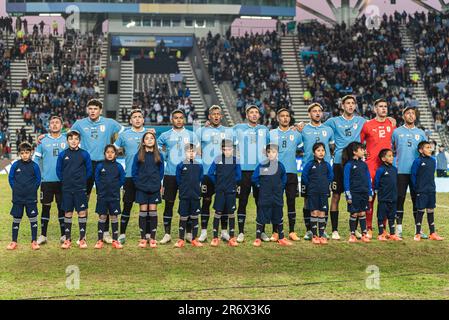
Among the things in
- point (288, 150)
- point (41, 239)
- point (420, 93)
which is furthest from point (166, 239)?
point (420, 93)

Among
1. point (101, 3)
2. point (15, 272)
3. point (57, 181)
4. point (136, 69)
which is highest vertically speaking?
point (101, 3)

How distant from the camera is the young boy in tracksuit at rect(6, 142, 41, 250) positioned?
11844mm

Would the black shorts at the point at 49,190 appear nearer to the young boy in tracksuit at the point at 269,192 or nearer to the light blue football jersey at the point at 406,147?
the young boy in tracksuit at the point at 269,192

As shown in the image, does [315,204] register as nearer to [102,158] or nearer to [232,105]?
[102,158]

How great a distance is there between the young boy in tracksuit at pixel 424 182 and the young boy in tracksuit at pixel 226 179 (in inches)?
122

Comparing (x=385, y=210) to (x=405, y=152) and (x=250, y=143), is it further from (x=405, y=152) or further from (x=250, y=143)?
(x=250, y=143)

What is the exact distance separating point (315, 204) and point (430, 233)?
85.9 inches

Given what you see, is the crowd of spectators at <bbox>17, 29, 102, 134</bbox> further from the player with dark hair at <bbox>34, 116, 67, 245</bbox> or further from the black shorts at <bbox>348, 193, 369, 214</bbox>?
the black shorts at <bbox>348, 193, 369, 214</bbox>

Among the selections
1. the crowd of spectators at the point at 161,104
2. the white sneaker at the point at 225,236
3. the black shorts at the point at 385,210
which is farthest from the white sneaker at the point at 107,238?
the crowd of spectators at the point at 161,104

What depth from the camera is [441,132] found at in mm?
40906

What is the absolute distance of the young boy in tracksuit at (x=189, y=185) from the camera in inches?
478

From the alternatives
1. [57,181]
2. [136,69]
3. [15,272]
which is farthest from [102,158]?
[136,69]

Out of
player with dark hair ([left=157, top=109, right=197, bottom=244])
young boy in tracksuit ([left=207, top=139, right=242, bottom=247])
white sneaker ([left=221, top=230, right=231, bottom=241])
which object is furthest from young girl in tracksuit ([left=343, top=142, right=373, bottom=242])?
player with dark hair ([left=157, top=109, right=197, bottom=244])

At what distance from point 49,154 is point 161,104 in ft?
107
